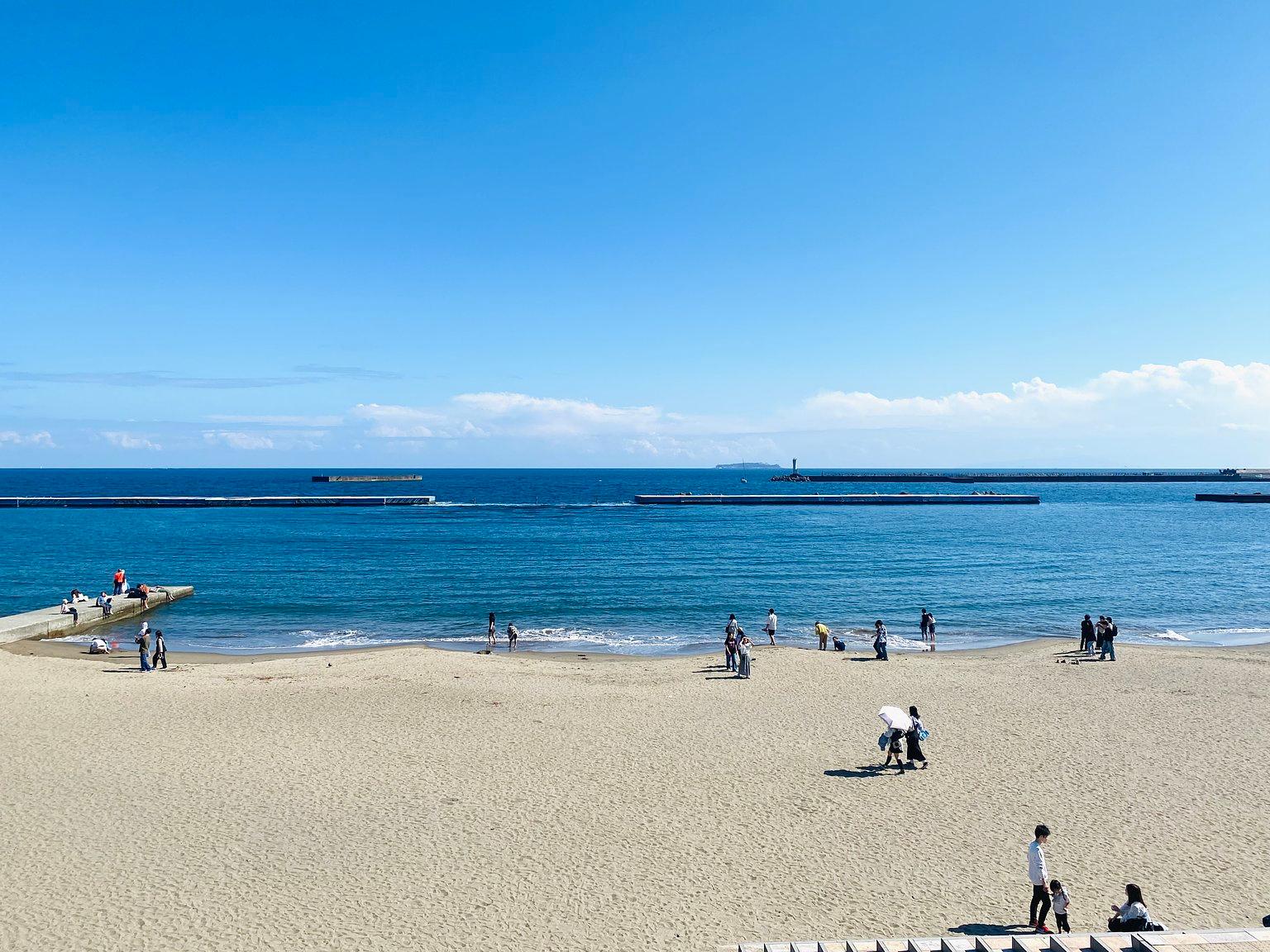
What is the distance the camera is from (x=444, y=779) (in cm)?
1529

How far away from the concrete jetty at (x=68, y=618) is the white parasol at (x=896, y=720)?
33.1 meters

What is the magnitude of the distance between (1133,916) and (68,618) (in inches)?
1542

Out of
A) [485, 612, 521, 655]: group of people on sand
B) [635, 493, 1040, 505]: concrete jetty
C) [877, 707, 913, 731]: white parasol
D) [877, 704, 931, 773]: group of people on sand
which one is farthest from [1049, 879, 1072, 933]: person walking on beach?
[635, 493, 1040, 505]: concrete jetty

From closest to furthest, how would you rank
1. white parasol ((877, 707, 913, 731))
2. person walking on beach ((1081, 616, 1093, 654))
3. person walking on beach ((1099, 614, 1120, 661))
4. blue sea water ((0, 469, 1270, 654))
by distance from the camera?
1. white parasol ((877, 707, 913, 731))
2. person walking on beach ((1099, 614, 1120, 661))
3. person walking on beach ((1081, 616, 1093, 654))
4. blue sea water ((0, 469, 1270, 654))

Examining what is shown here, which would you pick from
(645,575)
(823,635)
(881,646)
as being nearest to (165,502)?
(645,575)

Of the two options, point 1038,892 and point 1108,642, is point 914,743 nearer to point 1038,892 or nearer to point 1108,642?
point 1038,892

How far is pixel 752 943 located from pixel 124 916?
8620mm

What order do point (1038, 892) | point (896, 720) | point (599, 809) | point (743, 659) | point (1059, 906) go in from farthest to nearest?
point (743, 659), point (896, 720), point (599, 809), point (1038, 892), point (1059, 906)

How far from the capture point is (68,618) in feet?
109

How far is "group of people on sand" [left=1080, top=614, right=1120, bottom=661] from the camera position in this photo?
26.0m

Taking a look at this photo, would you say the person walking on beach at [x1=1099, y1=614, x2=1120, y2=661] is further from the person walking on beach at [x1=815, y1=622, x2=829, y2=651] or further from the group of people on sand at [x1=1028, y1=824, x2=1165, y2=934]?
the group of people on sand at [x1=1028, y1=824, x2=1165, y2=934]

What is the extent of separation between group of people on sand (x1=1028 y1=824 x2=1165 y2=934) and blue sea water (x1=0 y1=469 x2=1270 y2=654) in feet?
64.2

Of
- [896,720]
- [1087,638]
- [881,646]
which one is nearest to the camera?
[896,720]

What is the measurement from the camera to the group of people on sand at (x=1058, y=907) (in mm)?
9172
